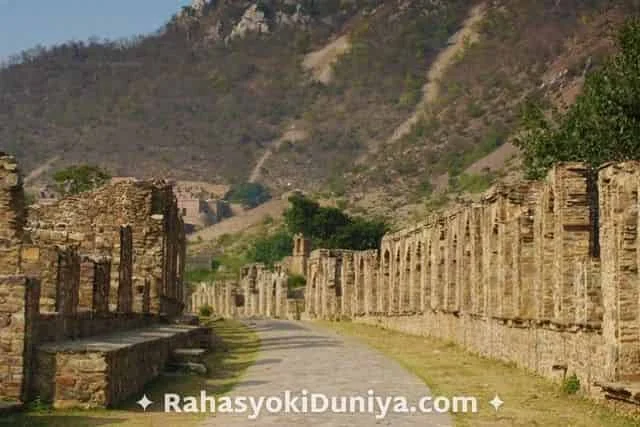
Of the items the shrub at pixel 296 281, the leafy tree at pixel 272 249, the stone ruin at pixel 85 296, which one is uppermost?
the leafy tree at pixel 272 249

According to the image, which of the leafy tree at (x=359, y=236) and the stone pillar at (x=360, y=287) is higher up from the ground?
the leafy tree at (x=359, y=236)

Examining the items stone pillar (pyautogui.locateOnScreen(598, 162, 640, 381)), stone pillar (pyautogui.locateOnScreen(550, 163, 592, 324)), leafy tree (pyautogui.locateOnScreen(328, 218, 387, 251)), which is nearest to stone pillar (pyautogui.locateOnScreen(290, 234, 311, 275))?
leafy tree (pyautogui.locateOnScreen(328, 218, 387, 251))

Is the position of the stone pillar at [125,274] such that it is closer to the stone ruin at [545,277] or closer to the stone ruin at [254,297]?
the stone ruin at [545,277]

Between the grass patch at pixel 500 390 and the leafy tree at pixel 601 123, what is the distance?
32.7 ft

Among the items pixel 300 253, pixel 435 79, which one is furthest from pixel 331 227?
pixel 435 79

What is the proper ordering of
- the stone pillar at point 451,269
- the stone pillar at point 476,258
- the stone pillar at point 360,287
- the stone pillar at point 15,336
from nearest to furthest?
the stone pillar at point 15,336 < the stone pillar at point 476,258 < the stone pillar at point 451,269 < the stone pillar at point 360,287

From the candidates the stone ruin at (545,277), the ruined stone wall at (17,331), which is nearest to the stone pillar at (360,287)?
the stone ruin at (545,277)

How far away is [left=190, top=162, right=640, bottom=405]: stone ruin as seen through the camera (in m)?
17.2

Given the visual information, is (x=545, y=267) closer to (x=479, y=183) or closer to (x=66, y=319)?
(x=66, y=319)

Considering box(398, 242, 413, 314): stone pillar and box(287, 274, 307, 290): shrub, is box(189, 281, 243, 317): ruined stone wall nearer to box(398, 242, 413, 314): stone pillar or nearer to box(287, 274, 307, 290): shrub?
box(287, 274, 307, 290): shrub

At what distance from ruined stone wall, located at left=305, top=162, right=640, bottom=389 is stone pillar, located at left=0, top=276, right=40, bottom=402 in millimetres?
6919

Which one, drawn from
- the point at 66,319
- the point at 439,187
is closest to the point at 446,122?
the point at 439,187

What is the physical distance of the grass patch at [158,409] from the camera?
14.9 meters

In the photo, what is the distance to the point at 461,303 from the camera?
31359 mm
